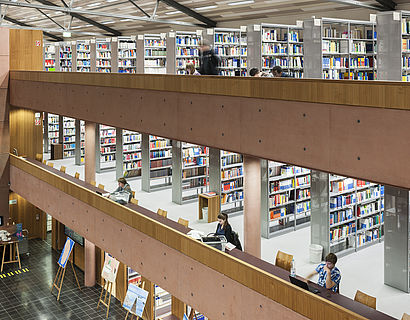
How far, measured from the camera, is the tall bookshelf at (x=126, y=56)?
1576cm

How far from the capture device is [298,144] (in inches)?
190

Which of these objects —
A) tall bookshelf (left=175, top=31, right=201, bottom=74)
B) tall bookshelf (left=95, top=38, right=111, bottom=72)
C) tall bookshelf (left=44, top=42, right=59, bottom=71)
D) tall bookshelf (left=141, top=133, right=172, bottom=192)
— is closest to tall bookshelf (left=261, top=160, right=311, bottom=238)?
tall bookshelf (left=141, top=133, right=172, bottom=192)

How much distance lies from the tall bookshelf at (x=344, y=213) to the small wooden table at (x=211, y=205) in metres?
2.73

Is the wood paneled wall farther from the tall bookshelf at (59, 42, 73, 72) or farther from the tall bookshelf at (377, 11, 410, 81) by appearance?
the tall bookshelf at (377, 11, 410, 81)

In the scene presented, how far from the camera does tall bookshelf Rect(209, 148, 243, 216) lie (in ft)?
36.7

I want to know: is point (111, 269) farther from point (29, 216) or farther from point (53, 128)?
point (53, 128)

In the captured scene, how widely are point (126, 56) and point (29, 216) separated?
6.00m

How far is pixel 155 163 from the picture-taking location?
45.6ft

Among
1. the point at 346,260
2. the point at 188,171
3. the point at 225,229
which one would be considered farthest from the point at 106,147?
the point at 225,229

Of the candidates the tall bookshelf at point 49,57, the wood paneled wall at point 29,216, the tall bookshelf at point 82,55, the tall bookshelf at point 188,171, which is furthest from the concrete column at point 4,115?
the tall bookshelf at point 49,57

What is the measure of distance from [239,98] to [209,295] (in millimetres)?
2492

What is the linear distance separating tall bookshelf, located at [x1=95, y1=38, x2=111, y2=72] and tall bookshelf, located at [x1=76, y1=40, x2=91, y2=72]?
125 cm

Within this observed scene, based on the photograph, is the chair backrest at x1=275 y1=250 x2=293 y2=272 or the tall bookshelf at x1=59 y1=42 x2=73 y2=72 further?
the tall bookshelf at x1=59 y1=42 x2=73 y2=72

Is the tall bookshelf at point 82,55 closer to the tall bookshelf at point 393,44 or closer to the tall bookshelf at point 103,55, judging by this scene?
the tall bookshelf at point 103,55
